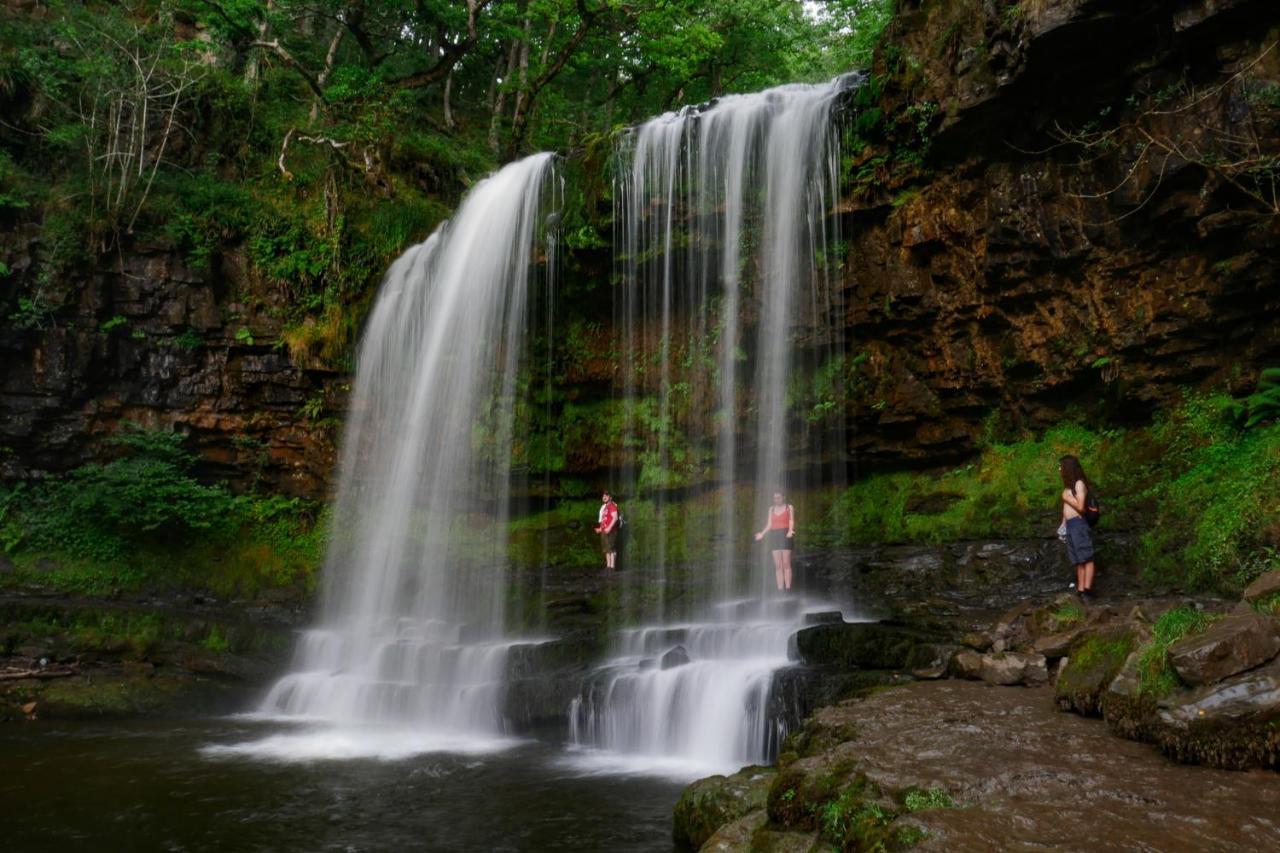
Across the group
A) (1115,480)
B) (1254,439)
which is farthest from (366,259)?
(1254,439)

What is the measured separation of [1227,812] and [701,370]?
37.5 feet

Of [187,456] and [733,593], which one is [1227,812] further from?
[187,456]

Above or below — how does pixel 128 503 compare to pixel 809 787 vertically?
above

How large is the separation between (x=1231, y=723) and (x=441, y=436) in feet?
Result: 42.9

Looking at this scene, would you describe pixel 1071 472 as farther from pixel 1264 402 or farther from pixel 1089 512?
pixel 1264 402

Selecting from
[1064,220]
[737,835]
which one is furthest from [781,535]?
[737,835]

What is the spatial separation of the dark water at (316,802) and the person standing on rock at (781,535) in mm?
4347

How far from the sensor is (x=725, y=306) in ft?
46.6

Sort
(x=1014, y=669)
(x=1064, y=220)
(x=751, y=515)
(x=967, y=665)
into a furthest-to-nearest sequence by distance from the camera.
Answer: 1. (x=751, y=515)
2. (x=1064, y=220)
3. (x=967, y=665)
4. (x=1014, y=669)

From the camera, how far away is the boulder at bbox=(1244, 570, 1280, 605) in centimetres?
531

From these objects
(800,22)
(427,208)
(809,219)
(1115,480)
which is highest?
(800,22)

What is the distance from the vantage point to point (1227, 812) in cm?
366

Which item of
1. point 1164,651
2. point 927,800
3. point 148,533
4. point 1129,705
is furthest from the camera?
point 148,533

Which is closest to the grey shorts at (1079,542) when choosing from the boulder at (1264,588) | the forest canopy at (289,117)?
the boulder at (1264,588)
